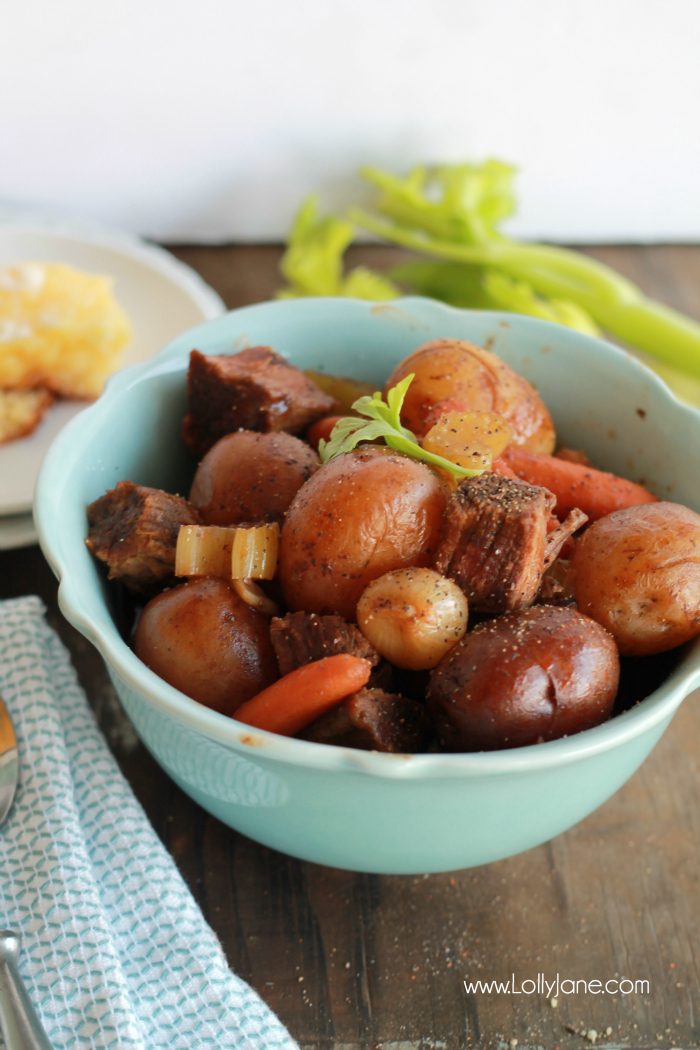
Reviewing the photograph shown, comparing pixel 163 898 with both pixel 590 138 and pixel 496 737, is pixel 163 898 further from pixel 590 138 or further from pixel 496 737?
pixel 590 138

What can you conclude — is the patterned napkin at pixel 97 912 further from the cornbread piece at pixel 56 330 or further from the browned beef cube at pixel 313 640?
the cornbread piece at pixel 56 330

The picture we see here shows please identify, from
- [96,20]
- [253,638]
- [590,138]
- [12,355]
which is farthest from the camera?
[590,138]

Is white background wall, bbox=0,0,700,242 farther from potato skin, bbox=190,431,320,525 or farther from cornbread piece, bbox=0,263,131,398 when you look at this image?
A: potato skin, bbox=190,431,320,525

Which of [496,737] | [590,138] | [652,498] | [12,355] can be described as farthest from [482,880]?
[590,138]

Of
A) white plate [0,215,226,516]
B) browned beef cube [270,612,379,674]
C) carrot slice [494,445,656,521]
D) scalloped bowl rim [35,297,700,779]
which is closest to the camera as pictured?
scalloped bowl rim [35,297,700,779]

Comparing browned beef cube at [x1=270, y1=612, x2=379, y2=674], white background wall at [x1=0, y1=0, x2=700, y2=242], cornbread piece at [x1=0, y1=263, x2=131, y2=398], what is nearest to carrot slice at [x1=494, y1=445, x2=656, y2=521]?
browned beef cube at [x1=270, y1=612, x2=379, y2=674]

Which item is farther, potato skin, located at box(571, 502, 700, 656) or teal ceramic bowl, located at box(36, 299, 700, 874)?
potato skin, located at box(571, 502, 700, 656)
